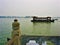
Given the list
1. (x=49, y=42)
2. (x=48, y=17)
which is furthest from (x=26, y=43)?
(x=48, y=17)

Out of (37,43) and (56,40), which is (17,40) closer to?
(37,43)

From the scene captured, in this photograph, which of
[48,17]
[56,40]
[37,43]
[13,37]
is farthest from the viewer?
[48,17]

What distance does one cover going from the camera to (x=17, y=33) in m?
0.98

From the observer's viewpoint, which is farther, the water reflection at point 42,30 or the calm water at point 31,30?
the water reflection at point 42,30

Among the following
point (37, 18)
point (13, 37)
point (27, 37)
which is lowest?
point (37, 18)

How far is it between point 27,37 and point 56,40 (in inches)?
11.4

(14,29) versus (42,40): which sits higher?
(14,29)

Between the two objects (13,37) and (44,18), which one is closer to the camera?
(13,37)

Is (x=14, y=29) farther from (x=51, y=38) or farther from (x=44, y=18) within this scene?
(x=44, y=18)

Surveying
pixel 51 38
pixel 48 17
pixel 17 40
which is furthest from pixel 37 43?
pixel 48 17

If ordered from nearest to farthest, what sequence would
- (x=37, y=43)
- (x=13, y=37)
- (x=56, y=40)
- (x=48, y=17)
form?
(x=13, y=37), (x=37, y=43), (x=56, y=40), (x=48, y=17)

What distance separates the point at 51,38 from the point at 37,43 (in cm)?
23

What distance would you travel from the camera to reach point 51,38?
1.54 meters

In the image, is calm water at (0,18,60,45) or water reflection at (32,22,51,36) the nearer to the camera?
calm water at (0,18,60,45)
